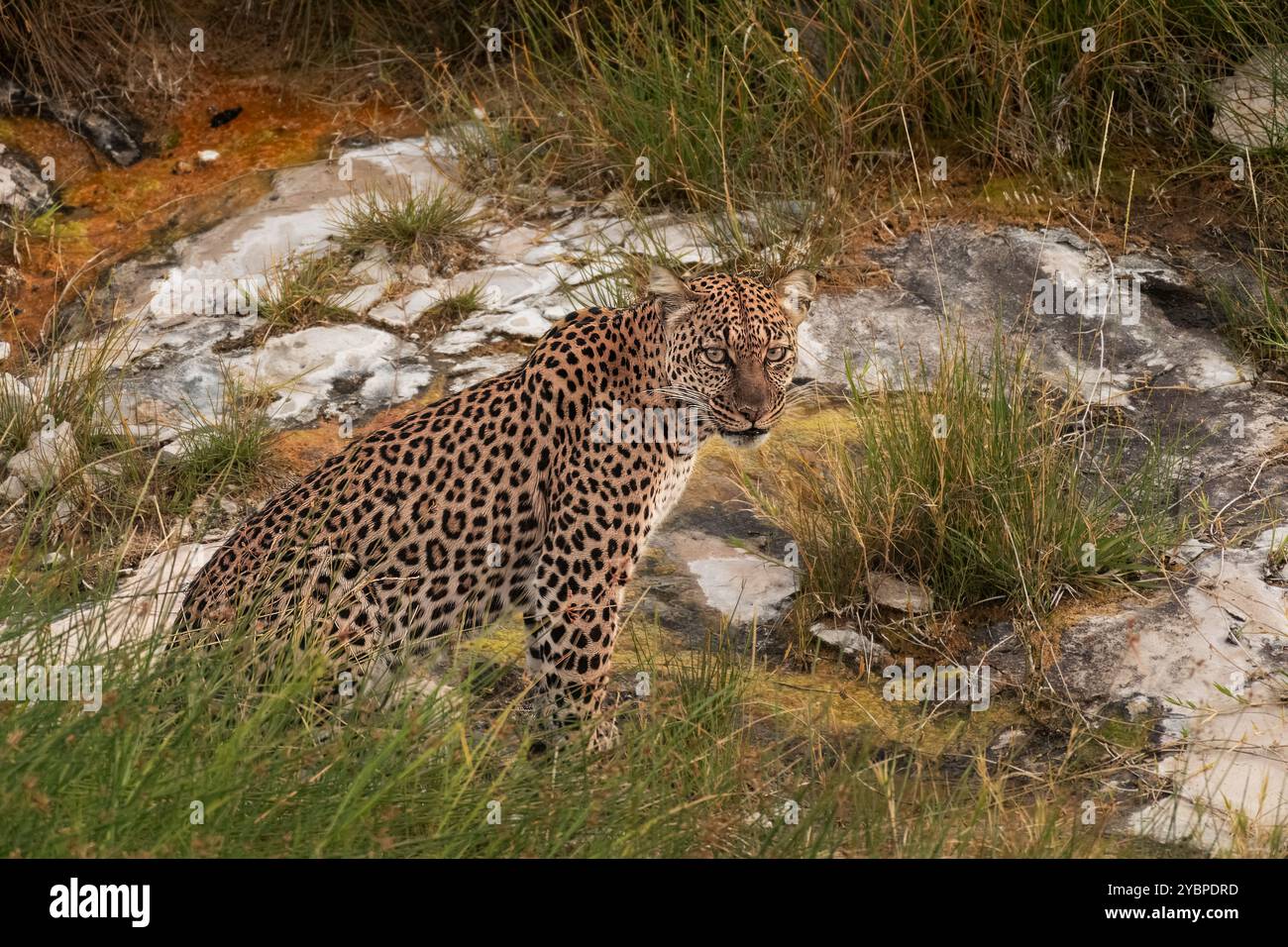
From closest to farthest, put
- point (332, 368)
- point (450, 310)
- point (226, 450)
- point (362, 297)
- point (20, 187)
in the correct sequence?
point (226, 450), point (332, 368), point (450, 310), point (362, 297), point (20, 187)

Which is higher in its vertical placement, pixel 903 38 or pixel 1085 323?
pixel 903 38

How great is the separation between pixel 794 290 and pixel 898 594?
150 centimetres

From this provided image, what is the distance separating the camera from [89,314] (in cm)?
1005

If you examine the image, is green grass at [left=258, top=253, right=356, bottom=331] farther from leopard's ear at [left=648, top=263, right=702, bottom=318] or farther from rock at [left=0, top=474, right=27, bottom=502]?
leopard's ear at [left=648, top=263, right=702, bottom=318]

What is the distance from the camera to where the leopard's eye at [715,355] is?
711cm

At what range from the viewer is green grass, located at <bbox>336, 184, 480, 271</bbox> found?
10.2 metres

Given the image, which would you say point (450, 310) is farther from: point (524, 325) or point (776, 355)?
point (776, 355)

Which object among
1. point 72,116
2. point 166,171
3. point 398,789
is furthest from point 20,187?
point 398,789

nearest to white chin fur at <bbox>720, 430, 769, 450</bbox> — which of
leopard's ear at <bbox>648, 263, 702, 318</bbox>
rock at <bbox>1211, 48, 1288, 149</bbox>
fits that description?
leopard's ear at <bbox>648, 263, 702, 318</bbox>

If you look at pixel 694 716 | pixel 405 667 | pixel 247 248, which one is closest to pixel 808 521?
pixel 694 716

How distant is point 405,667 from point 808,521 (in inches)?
107

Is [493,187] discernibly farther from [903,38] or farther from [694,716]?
[694,716]

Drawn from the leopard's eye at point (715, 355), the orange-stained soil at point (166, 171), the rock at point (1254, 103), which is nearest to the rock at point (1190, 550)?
the leopard's eye at point (715, 355)

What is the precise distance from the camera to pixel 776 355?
726 centimetres
